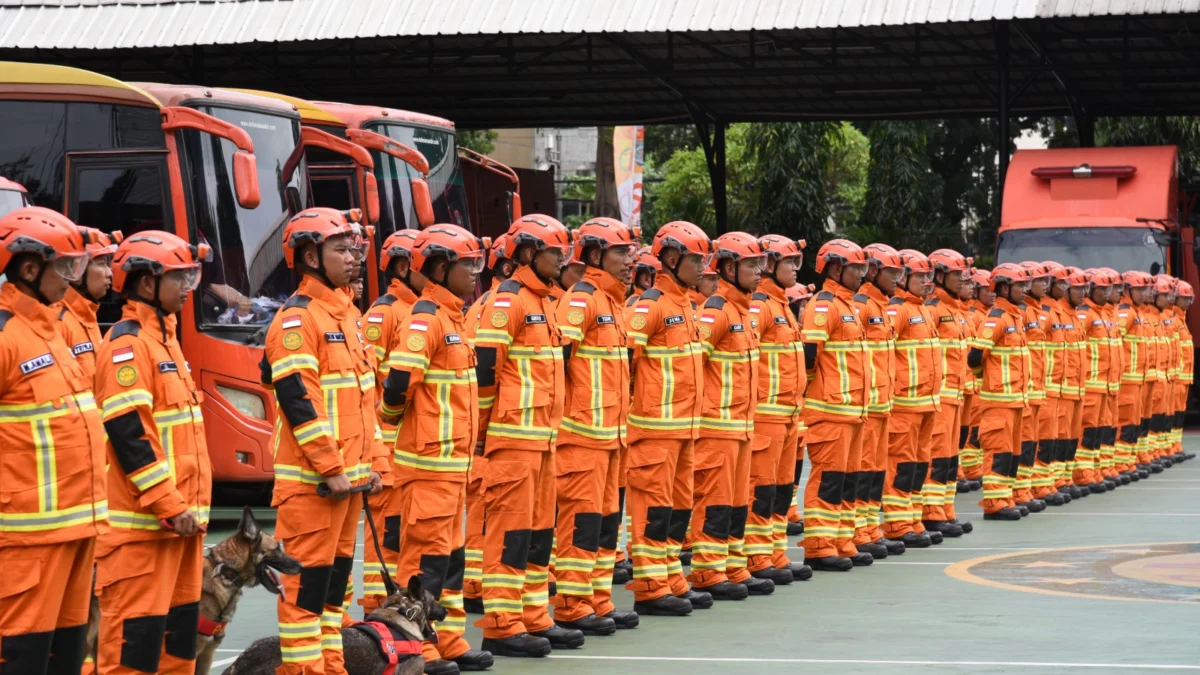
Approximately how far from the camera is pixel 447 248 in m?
9.51

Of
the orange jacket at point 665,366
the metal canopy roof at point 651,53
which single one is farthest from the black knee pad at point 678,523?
the metal canopy roof at point 651,53

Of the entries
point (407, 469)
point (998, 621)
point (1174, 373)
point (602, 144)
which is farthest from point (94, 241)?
point (602, 144)

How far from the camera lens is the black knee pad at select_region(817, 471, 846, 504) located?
45.0ft

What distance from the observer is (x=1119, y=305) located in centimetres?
2283

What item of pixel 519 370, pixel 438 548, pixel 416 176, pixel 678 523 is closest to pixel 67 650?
pixel 438 548

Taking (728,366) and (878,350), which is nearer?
(728,366)

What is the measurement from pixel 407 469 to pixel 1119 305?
15426mm

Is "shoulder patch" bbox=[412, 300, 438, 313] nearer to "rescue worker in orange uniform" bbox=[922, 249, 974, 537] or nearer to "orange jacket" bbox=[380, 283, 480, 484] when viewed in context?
"orange jacket" bbox=[380, 283, 480, 484]

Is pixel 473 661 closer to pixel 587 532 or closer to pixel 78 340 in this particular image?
pixel 587 532

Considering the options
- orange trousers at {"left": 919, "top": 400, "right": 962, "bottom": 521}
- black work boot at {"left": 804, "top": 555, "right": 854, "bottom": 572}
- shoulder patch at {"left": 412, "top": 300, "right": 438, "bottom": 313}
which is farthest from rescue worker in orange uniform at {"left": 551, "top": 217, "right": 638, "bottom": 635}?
orange trousers at {"left": 919, "top": 400, "right": 962, "bottom": 521}

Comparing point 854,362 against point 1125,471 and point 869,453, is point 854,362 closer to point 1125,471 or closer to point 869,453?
point 869,453

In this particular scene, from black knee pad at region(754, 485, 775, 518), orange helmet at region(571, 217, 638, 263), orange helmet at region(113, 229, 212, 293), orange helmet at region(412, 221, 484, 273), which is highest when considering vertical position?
orange helmet at region(571, 217, 638, 263)

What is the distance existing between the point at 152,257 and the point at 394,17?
19050mm

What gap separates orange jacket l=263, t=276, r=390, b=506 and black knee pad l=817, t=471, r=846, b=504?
19.0 feet
